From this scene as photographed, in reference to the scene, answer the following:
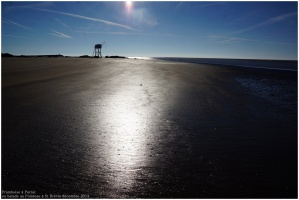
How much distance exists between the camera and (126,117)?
5551 mm

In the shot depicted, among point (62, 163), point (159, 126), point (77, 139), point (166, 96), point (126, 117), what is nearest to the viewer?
point (62, 163)

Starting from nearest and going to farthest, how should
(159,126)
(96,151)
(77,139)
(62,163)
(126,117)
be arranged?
(62,163), (96,151), (77,139), (159,126), (126,117)

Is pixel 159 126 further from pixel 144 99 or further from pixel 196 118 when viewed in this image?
pixel 144 99

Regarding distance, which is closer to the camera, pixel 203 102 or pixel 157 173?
pixel 157 173

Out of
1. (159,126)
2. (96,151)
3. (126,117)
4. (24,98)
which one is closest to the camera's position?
(96,151)

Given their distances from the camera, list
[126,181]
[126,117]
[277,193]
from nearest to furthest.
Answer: [277,193]
[126,181]
[126,117]

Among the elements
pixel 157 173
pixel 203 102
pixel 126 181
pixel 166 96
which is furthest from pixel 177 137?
pixel 166 96

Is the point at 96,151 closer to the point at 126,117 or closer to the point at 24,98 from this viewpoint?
the point at 126,117

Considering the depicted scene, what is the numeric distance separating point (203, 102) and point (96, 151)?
4.51 m

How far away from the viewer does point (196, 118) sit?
5609mm

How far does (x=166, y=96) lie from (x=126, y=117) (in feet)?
9.38

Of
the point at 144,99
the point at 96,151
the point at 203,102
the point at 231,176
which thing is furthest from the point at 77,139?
the point at 203,102

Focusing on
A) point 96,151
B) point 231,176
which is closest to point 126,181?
point 96,151

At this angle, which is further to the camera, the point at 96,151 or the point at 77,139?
the point at 77,139
